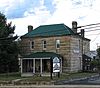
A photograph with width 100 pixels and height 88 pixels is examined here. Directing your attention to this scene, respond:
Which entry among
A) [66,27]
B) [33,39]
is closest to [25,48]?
[33,39]

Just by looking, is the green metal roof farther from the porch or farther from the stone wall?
the porch

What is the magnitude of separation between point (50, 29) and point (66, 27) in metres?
3.17

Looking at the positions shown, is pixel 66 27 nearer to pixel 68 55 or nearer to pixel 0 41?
pixel 68 55

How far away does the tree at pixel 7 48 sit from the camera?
6225 centimetres

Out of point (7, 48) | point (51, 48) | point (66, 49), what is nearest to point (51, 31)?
point (51, 48)

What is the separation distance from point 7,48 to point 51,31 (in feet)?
27.1

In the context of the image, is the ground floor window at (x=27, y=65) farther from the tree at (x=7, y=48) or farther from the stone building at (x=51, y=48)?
the tree at (x=7, y=48)

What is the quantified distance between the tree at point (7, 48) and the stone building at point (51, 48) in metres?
2.09

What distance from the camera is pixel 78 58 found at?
63.9m

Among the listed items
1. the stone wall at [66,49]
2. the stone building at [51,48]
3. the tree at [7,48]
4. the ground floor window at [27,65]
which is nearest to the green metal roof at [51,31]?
the stone building at [51,48]

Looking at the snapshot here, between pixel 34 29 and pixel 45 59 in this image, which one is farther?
pixel 34 29

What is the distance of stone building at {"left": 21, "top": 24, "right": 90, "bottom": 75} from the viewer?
2378 inches

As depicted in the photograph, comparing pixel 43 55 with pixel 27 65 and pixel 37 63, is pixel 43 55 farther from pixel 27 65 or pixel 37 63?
pixel 27 65

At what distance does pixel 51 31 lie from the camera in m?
63.5
